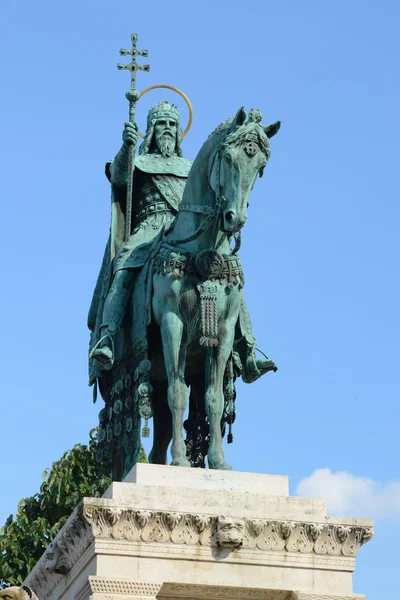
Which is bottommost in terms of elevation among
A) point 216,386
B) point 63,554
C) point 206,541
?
point 206,541

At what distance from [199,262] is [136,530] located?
3612 millimetres

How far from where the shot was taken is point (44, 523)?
1368 inches

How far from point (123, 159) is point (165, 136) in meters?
1.02

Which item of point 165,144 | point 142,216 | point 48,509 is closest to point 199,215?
point 142,216

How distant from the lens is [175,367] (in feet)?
63.4

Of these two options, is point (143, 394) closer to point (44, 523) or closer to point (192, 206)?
point (192, 206)

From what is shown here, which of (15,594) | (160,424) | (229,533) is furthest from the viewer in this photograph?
(160,424)

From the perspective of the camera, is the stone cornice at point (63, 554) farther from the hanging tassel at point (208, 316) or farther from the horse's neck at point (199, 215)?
the horse's neck at point (199, 215)

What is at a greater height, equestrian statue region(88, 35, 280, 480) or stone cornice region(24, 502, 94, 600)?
equestrian statue region(88, 35, 280, 480)

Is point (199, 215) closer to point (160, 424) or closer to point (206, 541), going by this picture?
point (160, 424)

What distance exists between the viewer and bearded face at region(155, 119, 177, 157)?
21953 millimetres

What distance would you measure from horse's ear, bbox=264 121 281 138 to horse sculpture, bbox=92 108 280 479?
0.5 inches

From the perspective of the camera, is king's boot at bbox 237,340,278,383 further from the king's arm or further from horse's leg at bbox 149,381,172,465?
the king's arm

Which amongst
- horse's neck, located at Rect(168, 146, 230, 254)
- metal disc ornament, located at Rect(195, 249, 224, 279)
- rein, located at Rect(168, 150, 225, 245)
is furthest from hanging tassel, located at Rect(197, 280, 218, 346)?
rein, located at Rect(168, 150, 225, 245)
